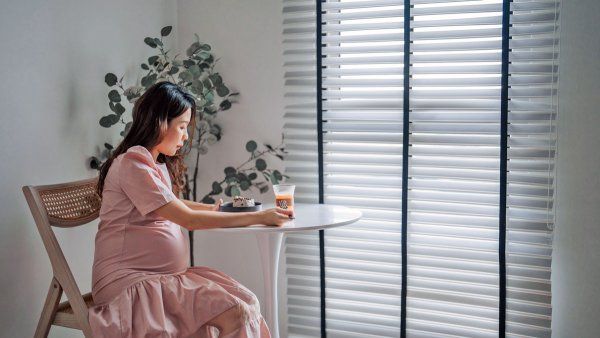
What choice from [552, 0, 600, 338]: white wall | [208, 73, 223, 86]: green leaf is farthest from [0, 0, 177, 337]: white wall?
[552, 0, 600, 338]: white wall

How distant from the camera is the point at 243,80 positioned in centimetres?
341

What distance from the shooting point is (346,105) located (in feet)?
10.5

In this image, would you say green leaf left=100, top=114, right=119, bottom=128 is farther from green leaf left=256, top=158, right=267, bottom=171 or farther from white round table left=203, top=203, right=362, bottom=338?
white round table left=203, top=203, right=362, bottom=338

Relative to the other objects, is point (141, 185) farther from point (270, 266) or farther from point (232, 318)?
point (270, 266)

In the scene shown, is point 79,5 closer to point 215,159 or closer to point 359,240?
point 215,159

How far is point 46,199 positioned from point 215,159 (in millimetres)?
1238

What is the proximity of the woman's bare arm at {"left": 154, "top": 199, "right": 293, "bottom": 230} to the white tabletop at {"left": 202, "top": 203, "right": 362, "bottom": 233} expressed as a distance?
0.15 ft

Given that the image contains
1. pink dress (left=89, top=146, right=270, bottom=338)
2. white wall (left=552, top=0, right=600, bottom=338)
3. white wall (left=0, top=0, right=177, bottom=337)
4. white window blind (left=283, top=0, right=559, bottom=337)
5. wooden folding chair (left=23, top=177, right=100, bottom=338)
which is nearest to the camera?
pink dress (left=89, top=146, right=270, bottom=338)

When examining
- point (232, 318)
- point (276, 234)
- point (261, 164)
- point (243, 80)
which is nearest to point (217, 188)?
point (261, 164)

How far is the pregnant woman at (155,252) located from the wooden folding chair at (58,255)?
0.29 feet

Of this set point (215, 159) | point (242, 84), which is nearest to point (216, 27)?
point (242, 84)

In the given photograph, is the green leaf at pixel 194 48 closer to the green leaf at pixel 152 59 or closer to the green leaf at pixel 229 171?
the green leaf at pixel 152 59

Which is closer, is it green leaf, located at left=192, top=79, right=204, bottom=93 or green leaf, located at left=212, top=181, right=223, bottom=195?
green leaf, located at left=192, top=79, right=204, bottom=93

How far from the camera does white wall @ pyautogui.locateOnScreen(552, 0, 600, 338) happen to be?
2674 millimetres
